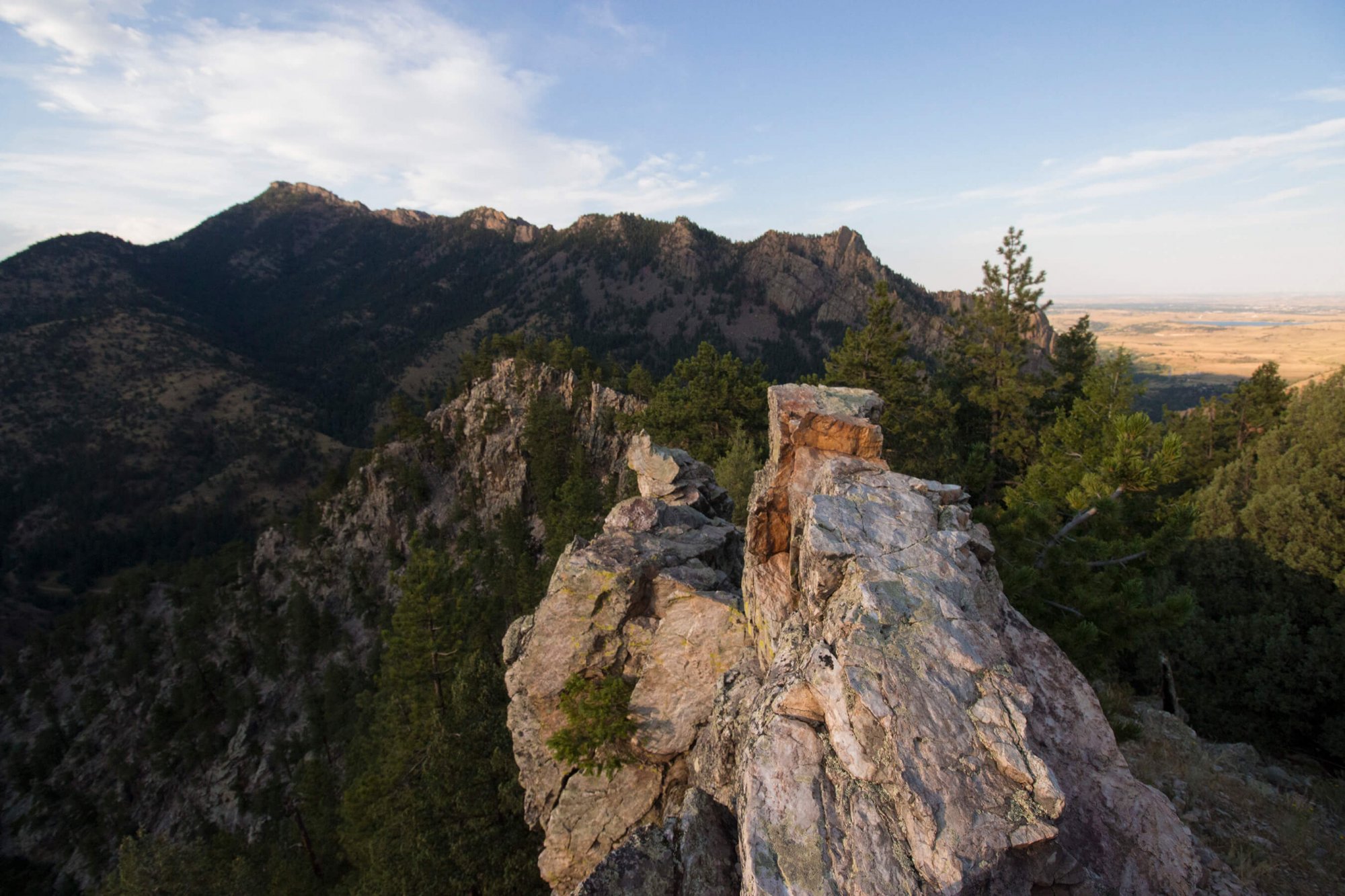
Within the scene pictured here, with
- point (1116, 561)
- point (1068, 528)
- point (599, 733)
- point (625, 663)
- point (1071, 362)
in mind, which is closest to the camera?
point (599, 733)

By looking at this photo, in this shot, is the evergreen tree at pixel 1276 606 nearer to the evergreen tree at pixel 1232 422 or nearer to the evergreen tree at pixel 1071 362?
the evergreen tree at pixel 1071 362

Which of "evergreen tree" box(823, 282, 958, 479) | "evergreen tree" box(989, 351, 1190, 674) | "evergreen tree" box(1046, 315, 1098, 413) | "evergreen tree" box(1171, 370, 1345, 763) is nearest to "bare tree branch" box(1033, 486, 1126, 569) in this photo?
"evergreen tree" box(989, 351, 1190, 674)

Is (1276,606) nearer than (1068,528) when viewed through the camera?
No

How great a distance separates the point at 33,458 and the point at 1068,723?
21932 centimetres

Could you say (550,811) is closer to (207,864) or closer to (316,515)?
(207,864)

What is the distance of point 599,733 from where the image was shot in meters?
14.5

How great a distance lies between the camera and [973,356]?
37312 millimetres

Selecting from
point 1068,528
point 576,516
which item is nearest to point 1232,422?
point 1068,528

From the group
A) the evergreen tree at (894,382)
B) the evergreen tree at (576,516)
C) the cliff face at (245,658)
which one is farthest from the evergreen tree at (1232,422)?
the cliff face at (245,658)

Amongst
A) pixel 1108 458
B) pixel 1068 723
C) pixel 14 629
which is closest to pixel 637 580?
pixel 1068 723

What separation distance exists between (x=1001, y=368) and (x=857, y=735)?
34.6m

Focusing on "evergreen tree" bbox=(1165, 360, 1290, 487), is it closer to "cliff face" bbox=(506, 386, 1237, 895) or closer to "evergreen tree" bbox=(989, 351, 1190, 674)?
"evergreen tree" bbox=(989, 351, 1190, 674)

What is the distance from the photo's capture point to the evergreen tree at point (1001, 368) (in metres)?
33.3

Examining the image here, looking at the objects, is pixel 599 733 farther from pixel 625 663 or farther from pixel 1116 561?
pixel 1116 561
